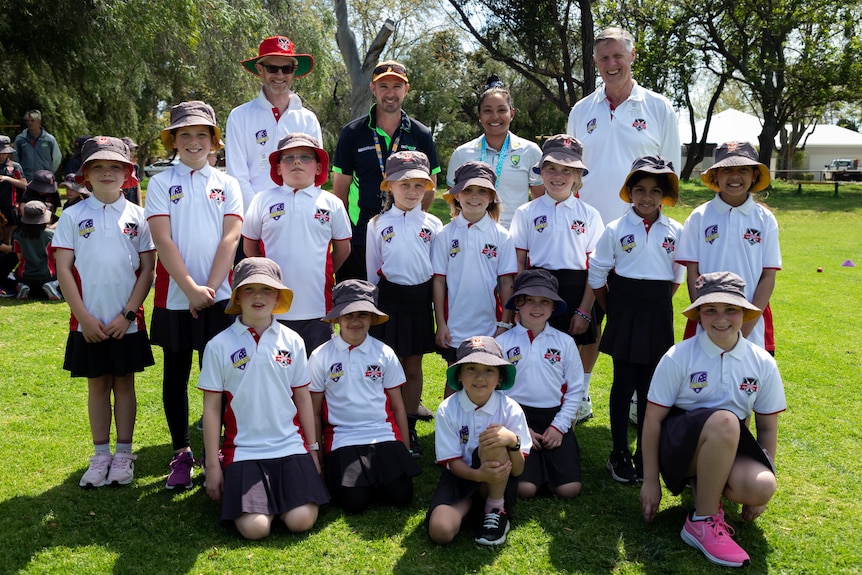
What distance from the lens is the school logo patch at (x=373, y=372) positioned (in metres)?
4.11

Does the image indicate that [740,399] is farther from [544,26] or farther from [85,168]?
[544,26]

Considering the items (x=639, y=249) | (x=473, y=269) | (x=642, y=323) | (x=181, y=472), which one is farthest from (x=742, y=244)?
(x=181, y=472)

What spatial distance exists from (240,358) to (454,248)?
1.47m

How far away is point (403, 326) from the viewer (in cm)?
457

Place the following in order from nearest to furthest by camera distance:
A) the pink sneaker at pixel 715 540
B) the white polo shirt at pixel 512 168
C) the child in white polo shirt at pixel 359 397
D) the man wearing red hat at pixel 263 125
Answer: the pink sneaker at pixel 715 540 → the child in white polo shirt at pixel 359 397 → the man wearing red hat at pixel 263 125 → the white polo shirt at pixel 512 168

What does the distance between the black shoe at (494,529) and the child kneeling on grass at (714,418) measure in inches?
27.5

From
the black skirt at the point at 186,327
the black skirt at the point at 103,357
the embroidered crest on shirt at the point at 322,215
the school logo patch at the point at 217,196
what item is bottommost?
the black skirt at the point at 103,357

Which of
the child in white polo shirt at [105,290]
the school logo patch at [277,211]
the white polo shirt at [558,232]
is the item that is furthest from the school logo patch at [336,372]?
the white polo shirt at [558,232]

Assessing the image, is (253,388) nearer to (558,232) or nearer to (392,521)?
(392,521)

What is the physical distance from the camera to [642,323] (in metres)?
4.19

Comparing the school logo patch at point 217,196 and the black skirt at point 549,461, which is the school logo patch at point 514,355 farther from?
the school logo patch at point 217,196

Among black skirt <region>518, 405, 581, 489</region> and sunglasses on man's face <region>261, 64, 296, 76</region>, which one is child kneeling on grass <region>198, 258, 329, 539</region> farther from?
sunglasses on man's face <region>261, 64, 296, 76</region>

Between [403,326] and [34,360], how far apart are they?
3747 mm

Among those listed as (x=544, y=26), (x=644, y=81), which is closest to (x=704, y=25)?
(x=644, y=81)
